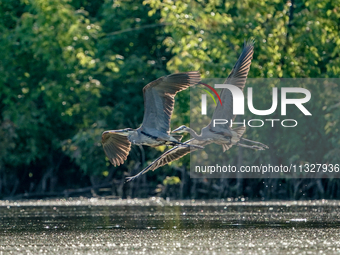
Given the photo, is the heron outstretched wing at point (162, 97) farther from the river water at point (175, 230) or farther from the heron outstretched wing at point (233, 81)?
the river water at point (175, 230)

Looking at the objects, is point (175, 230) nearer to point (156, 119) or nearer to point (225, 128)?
point (156, 119)

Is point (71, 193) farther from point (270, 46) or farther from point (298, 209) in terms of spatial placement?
point (298, 209)

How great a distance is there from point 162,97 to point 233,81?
6.51 feet

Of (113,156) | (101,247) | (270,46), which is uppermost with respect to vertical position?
(270,46)

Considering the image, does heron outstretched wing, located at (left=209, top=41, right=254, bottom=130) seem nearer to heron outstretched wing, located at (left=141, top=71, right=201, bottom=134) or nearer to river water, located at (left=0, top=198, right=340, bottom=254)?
heron outstretched wing, located at (left=141, top=71, right=201, bottom=134)

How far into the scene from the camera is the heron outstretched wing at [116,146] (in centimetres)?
1551

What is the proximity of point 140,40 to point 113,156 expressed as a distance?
1515 centimetres

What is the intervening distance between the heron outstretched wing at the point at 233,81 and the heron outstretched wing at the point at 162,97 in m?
1.52

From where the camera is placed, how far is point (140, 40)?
30.2 meters

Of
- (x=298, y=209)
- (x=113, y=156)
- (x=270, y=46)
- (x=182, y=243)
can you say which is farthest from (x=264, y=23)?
(x=182, y=243)

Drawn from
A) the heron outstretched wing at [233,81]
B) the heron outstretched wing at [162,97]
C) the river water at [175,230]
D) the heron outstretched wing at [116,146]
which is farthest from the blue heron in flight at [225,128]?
the river water at [175,230]

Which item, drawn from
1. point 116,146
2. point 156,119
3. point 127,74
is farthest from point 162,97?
point 127,74

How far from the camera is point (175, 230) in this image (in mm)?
14250

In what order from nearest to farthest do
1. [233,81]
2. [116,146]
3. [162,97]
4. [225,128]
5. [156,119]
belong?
[162,97] → [156,119] → [116,146] → [233,81] → [225,128]
